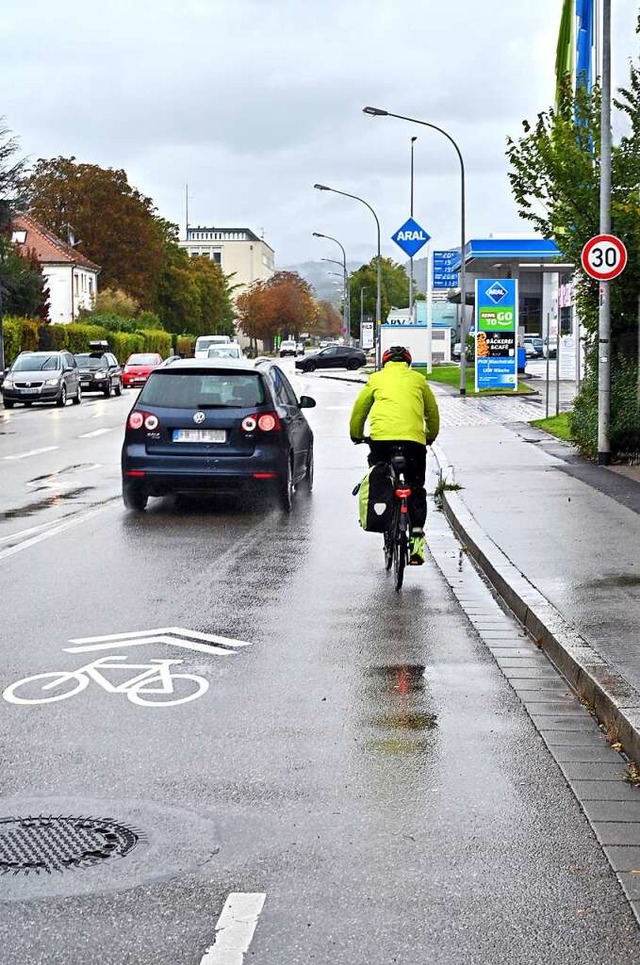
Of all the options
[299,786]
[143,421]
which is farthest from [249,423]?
[299,786]

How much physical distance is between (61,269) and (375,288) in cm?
6401

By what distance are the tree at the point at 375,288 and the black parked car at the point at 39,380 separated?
103921 millimetres

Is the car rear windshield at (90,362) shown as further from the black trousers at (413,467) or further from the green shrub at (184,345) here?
the green shrub at (184,345)

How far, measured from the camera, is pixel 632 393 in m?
20.2

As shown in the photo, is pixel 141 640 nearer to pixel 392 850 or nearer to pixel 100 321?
pixel 392 850

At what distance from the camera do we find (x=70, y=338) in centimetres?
6881

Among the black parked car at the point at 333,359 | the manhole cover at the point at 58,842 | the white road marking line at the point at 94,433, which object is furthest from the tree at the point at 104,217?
the manhole cover at the point at 58,842

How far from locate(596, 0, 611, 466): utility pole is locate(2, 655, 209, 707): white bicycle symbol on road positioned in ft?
41.9

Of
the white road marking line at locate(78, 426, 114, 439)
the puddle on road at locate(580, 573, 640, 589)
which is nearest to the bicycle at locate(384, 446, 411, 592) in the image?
the puddle on road at locate(580, 573, 640, 589)

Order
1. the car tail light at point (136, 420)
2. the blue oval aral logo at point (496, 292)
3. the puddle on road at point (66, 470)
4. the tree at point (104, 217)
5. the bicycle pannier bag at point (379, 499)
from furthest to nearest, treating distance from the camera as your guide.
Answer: the tree at point (104, 217)
the blue oval aral logo at point (496, 292)
the puddle on road at point (66, 470)
the car tail light at point (136, 420)
the bicycle pannier bag at point (379, 499)

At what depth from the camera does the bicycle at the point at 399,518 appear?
1044 centimetres

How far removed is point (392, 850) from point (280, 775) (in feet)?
3.25

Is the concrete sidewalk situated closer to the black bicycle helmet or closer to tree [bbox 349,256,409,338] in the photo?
the black bicycle helmet

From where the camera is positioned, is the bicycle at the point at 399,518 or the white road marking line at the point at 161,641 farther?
the bicycle at the point at 399,518
